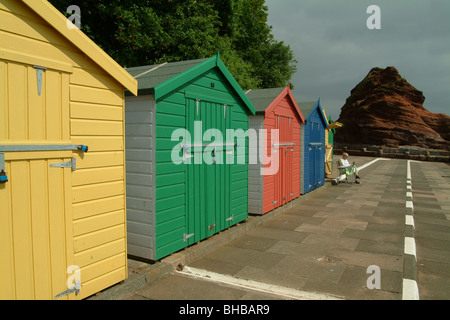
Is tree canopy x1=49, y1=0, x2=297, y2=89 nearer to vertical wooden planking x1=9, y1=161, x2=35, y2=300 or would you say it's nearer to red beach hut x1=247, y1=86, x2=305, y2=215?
red beach hut x1=247, y1=86, x2=305, y2=215

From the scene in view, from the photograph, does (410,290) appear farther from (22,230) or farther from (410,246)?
(22,230)

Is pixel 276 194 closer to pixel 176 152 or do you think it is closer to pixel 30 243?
pixel 176 152

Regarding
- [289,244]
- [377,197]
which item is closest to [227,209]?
[289,244]

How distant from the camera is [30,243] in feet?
10.1

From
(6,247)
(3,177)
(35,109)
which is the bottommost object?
(6,247)

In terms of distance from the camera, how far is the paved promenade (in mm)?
4273

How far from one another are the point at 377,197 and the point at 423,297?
318 inches

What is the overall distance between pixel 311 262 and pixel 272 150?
12.1 feet

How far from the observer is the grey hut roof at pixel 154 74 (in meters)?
4.73

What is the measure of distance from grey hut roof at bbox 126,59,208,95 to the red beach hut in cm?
283

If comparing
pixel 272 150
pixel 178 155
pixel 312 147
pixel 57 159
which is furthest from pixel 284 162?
pixel 57 159

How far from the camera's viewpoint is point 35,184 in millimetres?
3115

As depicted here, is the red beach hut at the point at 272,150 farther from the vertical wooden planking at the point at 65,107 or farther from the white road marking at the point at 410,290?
the vertical wooden planking at the point at 65,107

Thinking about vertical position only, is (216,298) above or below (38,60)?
below
